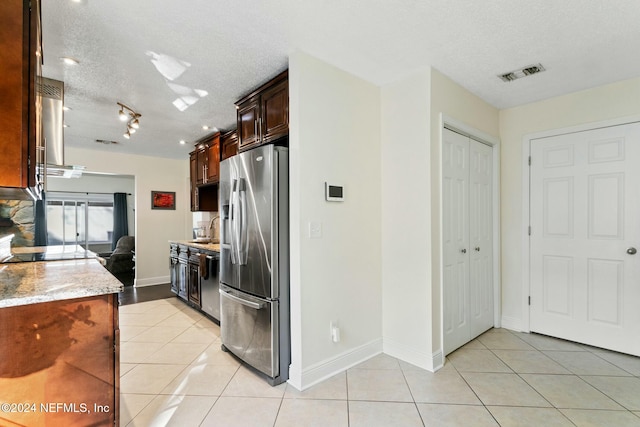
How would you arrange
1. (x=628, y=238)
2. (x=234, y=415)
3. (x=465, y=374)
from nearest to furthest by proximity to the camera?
(x=234, y=415) → (x=465, y=374) → (x=628, y=238)

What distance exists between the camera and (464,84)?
2775 mm

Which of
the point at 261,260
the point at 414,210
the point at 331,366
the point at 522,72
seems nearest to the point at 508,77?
the point at 522,72

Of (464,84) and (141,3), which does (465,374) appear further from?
(141,3)

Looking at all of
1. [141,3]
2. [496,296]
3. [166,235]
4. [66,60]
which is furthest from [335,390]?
[166,235]

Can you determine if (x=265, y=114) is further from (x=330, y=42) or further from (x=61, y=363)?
(x=61, y=363)

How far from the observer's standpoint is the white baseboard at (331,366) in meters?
2.19

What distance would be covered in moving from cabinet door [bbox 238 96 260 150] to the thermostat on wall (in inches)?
34.9

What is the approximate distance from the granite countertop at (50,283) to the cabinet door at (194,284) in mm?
1972

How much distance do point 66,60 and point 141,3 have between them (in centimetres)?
106

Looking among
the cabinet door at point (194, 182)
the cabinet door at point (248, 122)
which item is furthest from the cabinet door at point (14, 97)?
the cabinet door at point (194, 182)

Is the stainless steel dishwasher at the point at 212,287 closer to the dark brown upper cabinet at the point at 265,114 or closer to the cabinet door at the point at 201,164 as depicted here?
the dark brown upper cabinet at the point at 265,114

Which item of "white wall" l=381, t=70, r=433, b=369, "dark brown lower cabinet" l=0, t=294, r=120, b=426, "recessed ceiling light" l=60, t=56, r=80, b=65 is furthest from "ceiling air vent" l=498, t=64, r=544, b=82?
"recessed ceiling light" l=60, t=56, r=80, b=65

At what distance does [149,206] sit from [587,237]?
21.3 ft

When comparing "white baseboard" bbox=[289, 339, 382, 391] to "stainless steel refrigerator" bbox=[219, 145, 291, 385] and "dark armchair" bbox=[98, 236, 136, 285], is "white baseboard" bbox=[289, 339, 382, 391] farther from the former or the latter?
"dark armchair" bbox=[98, 236, 136, 285]
